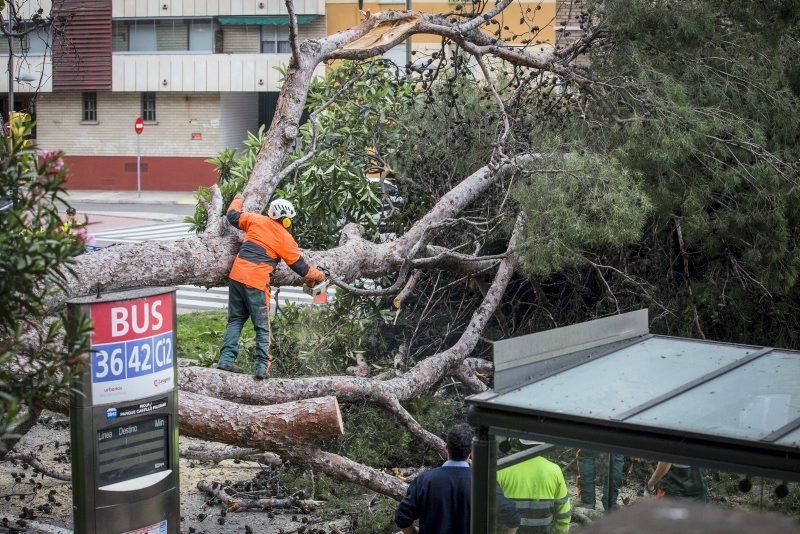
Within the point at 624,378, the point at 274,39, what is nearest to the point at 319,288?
the point at 624,378

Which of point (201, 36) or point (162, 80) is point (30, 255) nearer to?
point (162, 80)

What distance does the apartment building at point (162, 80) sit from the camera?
3319cm

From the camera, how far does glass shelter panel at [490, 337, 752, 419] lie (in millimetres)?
4484

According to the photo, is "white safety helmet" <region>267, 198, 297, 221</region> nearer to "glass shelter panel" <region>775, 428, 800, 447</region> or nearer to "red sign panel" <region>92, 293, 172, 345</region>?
"red sign panel" <region>92, 293, 172, 345</region>

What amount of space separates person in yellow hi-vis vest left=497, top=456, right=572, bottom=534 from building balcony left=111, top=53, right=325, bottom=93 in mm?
29633

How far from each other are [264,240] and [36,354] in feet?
12.7

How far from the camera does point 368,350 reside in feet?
35.6

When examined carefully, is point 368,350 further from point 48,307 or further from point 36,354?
point 36,354

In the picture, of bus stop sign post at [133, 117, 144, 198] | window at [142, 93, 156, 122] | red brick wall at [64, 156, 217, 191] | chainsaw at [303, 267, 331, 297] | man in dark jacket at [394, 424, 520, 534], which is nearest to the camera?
man in dark jacket at [394, 424, 520, 534]

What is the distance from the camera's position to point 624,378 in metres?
4.99

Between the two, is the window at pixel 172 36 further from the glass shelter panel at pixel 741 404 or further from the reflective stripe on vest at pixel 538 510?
the reflective stripe on vest at pixel 538 510

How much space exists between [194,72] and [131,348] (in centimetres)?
2849

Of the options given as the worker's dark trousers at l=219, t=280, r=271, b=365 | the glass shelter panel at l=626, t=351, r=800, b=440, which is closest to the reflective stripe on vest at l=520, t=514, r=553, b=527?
the glass shelter panel at l=626, t=351, r=800, b=440

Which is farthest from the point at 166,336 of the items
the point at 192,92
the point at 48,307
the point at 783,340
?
the point at 192,92
